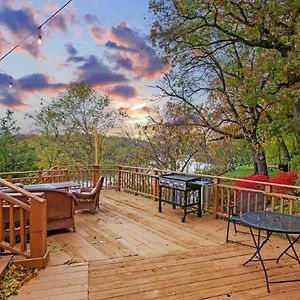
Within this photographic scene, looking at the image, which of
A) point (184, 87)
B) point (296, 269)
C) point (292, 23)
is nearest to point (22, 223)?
point (296, 269)

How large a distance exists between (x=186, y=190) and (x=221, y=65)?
273 inches

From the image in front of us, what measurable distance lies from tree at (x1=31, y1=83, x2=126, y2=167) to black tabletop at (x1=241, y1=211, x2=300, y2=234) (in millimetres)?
12342

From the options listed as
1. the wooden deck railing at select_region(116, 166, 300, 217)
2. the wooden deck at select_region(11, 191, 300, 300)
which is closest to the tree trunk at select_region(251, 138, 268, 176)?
the wooden deck railing at select_region(116, 166, 300, 217)

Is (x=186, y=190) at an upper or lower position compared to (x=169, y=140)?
lower

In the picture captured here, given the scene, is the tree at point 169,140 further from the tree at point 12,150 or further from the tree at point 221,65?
the tree at point 12,150

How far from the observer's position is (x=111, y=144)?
16.1 metres

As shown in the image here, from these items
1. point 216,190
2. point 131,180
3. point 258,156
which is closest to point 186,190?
point 216,190

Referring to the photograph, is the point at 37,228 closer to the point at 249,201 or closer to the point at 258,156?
the point at 249,201

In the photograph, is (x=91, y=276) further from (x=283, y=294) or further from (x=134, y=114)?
(x=134, y=114)

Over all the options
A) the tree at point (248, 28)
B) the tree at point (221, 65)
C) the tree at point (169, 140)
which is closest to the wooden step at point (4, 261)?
the tree at point (248, 28)

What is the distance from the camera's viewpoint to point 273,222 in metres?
3.39

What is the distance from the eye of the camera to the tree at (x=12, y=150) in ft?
40.6

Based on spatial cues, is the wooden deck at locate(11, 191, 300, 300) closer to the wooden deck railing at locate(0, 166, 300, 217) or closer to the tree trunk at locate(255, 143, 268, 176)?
the wooden deck railing at locate(0, 166, 300, 217)

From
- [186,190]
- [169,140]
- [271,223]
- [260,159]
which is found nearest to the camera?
[271,223]
